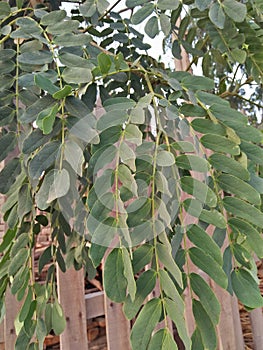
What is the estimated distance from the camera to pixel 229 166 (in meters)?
0.52

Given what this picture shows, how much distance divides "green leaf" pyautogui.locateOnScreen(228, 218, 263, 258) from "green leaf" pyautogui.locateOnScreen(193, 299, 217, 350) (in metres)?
0.09

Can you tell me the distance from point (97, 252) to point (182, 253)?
107 mm

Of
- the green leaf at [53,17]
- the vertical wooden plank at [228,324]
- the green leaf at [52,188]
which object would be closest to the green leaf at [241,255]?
the green leaf at [52,188]

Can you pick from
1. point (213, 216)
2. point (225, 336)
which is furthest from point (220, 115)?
point (225, 336)

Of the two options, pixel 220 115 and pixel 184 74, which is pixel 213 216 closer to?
pixel 220 115

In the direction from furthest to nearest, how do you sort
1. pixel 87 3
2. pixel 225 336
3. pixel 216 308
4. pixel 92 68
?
pixel 225 336
pixel 87 3
pixel 92 68
pixel 216 308

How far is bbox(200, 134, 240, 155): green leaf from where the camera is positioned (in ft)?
1.73

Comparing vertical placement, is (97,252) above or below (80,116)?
below

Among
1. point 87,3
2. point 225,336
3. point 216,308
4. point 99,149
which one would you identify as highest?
point 87,3

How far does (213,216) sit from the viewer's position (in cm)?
47

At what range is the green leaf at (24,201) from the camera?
23.3 inches

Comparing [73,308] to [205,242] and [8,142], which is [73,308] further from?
[205,242]

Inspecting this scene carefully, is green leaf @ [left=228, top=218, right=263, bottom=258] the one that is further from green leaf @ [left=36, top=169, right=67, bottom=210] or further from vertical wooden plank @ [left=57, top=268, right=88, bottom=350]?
vertical wooden plank @ [left=57, top=268, right=88, bottom=350]

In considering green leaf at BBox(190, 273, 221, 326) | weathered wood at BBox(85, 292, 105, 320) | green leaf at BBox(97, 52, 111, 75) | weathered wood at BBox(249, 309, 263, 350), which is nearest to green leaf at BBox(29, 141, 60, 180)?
green leaf at BBox(97, 52, 111, 75)
